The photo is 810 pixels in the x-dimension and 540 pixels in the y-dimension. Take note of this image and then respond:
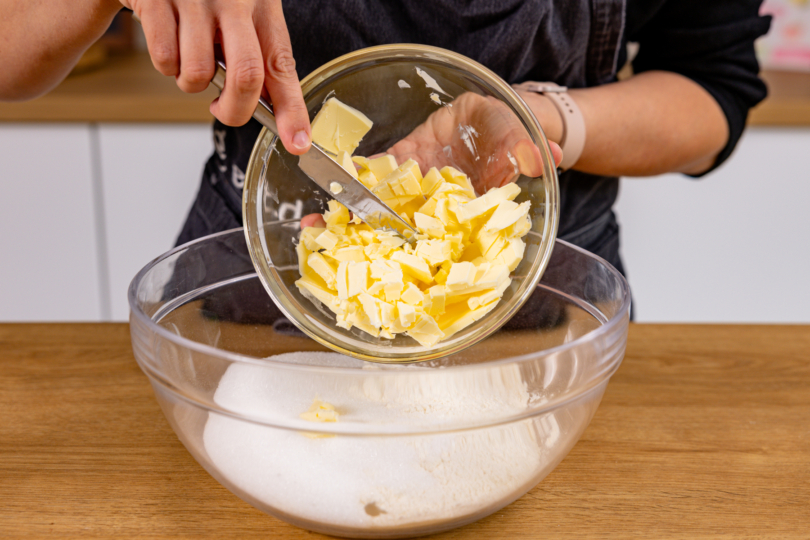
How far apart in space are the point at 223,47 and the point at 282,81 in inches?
1.8

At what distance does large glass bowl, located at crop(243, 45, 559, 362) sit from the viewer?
55cm

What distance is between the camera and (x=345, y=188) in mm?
548

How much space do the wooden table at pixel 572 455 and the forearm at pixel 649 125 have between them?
Result: 278 mm

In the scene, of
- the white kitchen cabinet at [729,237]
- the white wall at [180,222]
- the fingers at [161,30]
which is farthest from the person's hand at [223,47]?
the white kitchen cabinet at [729,237]

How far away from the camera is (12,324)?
2.57ft

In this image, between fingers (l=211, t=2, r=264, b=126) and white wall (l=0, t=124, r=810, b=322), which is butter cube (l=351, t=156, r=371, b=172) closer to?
fingers (l=211, t=2, r=264, b=126)

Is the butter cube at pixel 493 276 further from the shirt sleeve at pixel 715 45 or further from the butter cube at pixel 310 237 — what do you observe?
the shirt sleeve at pixel 715 45

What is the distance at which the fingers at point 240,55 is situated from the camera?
445 millimetres

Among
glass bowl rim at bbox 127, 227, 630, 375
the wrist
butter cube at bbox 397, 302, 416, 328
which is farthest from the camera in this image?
the wrist

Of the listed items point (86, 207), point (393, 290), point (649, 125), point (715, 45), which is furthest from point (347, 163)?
point (86, 207)

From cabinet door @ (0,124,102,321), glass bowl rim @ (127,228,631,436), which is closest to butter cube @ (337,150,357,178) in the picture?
glass bowl rim @ (127,228,631,436)

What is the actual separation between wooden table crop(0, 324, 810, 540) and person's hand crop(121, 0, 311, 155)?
0.30 meters

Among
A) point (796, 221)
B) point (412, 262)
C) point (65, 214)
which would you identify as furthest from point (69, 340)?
point (796, 221)

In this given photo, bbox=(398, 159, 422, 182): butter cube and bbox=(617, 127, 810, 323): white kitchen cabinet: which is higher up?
bbox=(398, 159, 422, 182): butter cube
